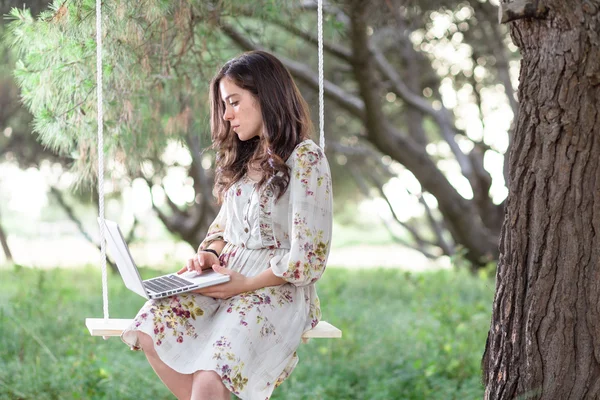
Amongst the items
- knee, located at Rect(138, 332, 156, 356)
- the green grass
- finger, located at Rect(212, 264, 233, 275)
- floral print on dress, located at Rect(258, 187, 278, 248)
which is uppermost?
floral print on dress, located at Rect(258, 187, 278, 248)

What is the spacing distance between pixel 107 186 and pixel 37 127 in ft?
5.39

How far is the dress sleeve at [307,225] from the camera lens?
96.7 inches

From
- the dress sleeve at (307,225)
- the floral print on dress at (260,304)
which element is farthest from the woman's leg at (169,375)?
the dress sleeve at (307,225)

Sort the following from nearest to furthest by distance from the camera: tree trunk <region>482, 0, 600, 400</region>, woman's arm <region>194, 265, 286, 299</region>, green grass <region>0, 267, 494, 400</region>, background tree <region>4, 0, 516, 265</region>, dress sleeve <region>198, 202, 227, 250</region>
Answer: tree trunk <region>482, 0, 600, 400</region> < woman's arm <region>194, 265, 286, 299</region> < dress sleeve <region>198, 202, 227, 250</region> < background tree <region>4, 0, 516, 265</region> < green grass <region>0, 267, 494, 400</region>

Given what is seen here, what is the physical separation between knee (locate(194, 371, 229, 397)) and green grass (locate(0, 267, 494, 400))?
122 cm

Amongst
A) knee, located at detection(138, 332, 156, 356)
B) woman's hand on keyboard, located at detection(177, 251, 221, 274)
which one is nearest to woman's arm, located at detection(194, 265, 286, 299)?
woman's hand on keyboard, located at detection(177, 251, 221, 274)

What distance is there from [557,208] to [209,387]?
110cm

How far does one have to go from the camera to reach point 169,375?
2381 millimetres

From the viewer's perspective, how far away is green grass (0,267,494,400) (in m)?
3.96

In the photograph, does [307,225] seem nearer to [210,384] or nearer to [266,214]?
[266,214]

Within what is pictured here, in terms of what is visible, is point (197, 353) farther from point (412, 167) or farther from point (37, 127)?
point (412, 167)

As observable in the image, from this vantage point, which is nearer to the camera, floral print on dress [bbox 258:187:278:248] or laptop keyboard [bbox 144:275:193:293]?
laptop keyboard [bbox 144:275:193:293]

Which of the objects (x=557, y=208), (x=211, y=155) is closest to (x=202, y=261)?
(x=557, y=208)

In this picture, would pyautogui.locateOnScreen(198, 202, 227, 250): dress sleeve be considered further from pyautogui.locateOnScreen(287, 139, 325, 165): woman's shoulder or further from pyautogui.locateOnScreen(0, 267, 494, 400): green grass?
pyautogui.locateOnScreen(0, 267, 494, 400): green grass
